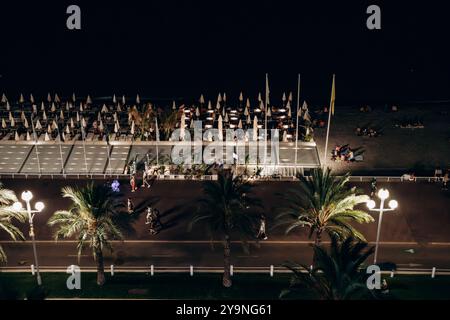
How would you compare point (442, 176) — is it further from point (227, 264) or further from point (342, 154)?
point (227, 264)

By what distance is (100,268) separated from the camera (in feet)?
122

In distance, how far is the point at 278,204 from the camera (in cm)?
4875

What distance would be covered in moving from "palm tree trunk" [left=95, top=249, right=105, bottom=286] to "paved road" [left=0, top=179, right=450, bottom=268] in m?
3.19

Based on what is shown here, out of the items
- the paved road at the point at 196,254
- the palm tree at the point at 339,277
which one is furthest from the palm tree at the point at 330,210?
the paved road at the point at 196,254

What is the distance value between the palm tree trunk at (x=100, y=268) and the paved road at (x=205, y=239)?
3.19 metres

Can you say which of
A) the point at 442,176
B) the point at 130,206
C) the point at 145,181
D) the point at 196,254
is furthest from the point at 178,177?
the point at 442,176

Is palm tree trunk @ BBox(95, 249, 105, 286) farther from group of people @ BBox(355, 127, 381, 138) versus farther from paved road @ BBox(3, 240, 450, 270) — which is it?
group of people @ BBox(355, 127, 381, 138)

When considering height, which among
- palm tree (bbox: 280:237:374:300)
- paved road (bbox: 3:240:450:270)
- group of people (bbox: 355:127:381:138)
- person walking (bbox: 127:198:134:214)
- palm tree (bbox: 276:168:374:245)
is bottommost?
paved road (bbox: 3:240:450:270)

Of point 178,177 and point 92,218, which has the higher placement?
point 92,218

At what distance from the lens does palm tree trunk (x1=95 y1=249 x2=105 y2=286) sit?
120ft

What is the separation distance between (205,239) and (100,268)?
370 inches

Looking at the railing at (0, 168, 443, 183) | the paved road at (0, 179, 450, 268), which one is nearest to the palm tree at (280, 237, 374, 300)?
the paved road at (0, 179, 450, 268)

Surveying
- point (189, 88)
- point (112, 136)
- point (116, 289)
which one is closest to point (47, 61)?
point (189, 88)
